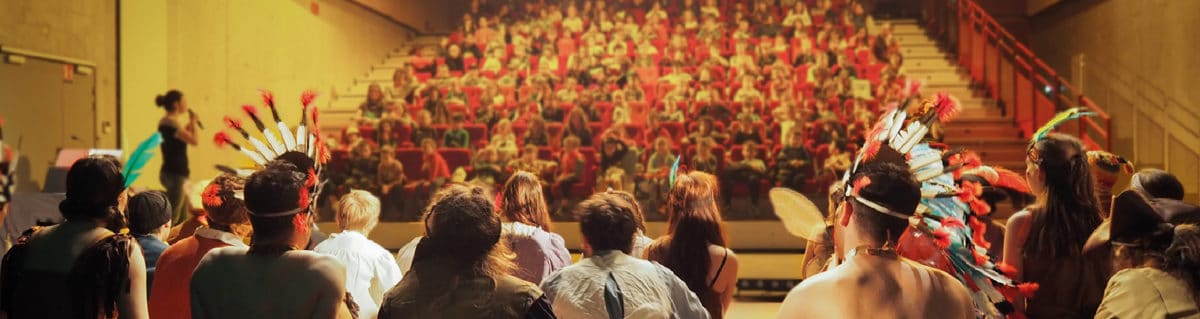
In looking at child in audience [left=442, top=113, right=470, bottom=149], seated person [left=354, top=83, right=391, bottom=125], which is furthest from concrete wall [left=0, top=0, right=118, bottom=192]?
child in audience [left=442, top=113, right=470, bottom=149]

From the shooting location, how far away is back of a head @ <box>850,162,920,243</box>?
2.23 m

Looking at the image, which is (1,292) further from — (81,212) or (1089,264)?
(1089,264)

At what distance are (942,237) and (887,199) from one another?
0.32m

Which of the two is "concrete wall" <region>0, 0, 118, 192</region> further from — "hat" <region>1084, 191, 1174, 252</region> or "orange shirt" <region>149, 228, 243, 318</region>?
"hat" <region>1084, 191, 1174, 252</region>

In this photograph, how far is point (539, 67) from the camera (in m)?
15.1

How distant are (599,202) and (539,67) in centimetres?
1208

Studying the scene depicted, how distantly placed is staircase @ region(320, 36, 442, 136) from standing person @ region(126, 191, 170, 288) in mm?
10483

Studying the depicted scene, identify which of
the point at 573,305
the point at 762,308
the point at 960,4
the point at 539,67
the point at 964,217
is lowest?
the point at 762,308

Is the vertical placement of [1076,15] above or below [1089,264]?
above

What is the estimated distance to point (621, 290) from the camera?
3010 mm

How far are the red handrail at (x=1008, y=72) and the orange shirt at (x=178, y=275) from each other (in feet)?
29.8

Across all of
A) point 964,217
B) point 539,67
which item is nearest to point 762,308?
point 964,217

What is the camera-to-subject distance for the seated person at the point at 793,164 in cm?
1075

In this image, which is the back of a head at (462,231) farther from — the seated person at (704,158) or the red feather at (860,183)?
the seated person at (704,158)
